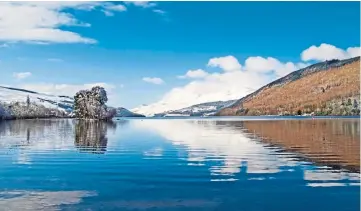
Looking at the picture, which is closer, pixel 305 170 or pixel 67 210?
pixel 67 210

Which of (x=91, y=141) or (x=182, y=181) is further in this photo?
(x=91, y=141)

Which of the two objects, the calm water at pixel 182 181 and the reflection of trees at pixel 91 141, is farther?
the reflection of trees at pixel 91 141

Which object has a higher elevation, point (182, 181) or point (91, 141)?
point (91, 141)

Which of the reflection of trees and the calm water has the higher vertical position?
the reflection of trees

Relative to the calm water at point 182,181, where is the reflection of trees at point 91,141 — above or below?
above

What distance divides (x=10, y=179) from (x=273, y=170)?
59.8 feet

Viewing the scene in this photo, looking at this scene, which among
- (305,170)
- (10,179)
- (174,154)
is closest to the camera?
(10,179)

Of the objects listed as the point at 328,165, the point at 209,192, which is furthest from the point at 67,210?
the point at 328,165

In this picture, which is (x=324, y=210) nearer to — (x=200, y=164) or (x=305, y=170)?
(x=305, y=170)

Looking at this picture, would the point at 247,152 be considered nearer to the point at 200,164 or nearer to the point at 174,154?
the point at 174,154

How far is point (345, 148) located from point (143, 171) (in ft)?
86.8

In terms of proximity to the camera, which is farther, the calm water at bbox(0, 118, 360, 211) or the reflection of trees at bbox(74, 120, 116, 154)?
the reflection of trees at bbox(74, 120, 116, 154)

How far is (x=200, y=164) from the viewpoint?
128 feet

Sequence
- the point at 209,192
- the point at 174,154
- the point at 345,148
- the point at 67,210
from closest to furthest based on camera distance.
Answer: the point at 67,210 → the point at 209,192 → the point at 174,154 → the point at 345,148
